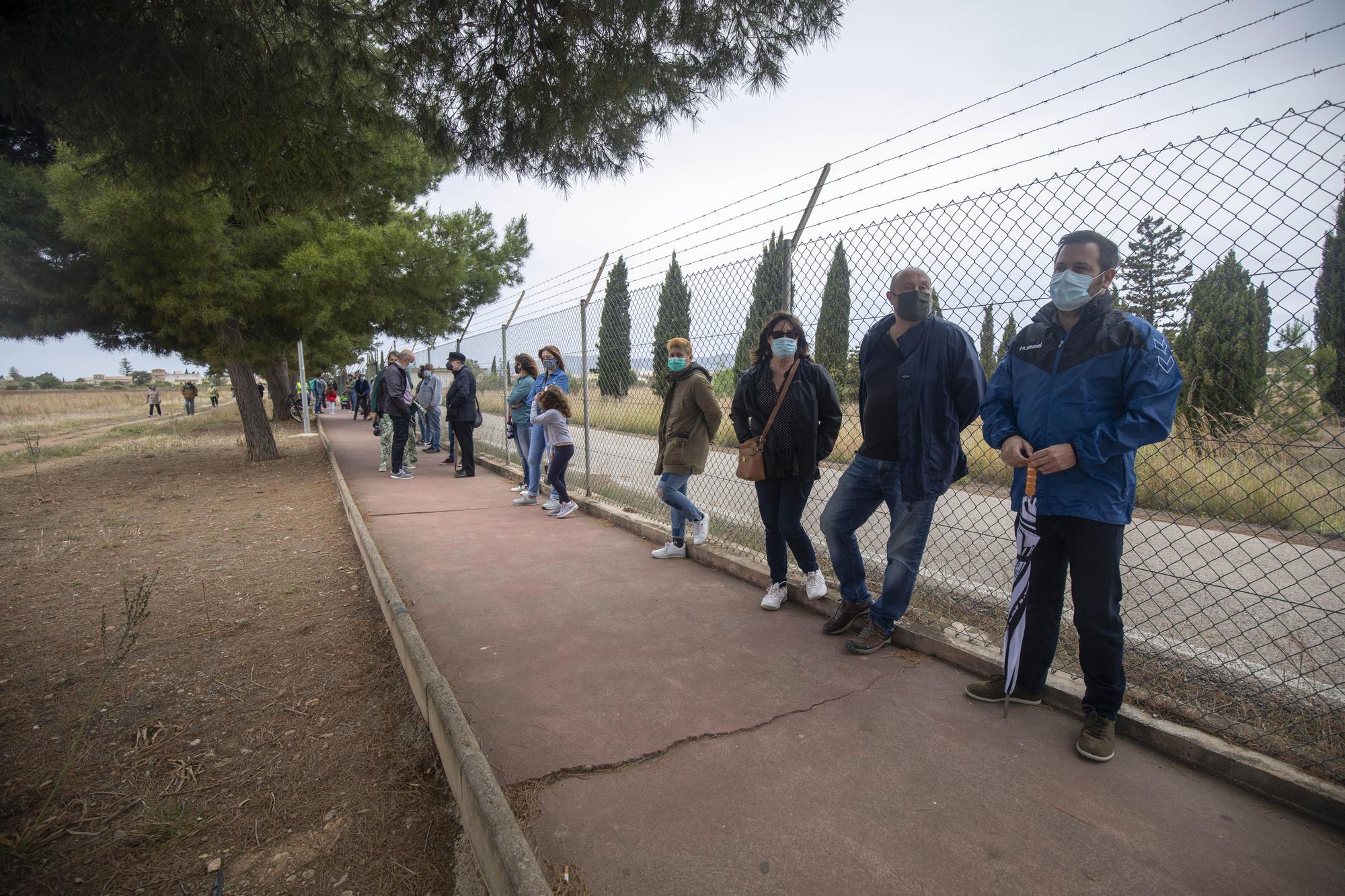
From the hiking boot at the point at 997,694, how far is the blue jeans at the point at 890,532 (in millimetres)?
555

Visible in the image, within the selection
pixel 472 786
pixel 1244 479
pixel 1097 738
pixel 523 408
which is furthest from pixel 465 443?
pixel 1244 479

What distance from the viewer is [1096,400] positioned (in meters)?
2.51

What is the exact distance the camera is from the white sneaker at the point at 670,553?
535 cm

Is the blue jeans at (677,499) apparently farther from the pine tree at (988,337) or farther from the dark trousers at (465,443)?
the dark trousers at (465,443)

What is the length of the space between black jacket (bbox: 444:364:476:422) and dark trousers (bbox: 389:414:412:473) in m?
0.70

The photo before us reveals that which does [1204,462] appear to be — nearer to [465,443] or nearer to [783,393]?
[783,393]

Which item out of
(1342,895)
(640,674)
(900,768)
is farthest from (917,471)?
(1342,895)

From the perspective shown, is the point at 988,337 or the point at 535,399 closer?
the point at 988,337

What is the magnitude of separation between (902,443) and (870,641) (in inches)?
42.5

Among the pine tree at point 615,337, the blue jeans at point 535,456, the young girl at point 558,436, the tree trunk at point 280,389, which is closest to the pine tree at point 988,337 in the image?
the pine tree at point 615,337

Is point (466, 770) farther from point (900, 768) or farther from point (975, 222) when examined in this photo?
point (975, 222)

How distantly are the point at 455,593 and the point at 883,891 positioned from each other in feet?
11.2

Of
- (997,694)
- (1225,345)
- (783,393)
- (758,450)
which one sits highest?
→ (1225,345)

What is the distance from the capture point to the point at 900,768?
2457 millimetres
